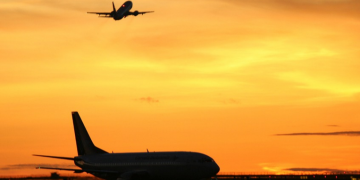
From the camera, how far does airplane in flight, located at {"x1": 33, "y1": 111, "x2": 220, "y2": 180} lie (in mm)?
109250

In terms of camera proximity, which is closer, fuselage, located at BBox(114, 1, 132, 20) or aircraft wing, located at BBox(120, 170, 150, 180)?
aircraft wing, located at BBox(120, 170, 150, 180)

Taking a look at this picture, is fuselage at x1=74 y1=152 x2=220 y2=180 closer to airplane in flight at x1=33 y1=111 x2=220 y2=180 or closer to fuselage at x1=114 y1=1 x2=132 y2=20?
airplane in flight at x1=33 y1=111 x2=220 y2=180

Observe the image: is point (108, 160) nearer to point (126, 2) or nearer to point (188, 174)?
point (188, 174)

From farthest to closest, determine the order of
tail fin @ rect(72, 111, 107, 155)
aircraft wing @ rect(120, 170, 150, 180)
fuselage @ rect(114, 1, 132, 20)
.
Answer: fuselage @ rect(114, 1, 132, 20) < tail fin @ rect(72, 111, 107, 155) < aircraft wing @ rect(120, 170, 150, 180)

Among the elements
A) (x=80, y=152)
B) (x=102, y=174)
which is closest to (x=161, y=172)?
(x=102, y=174)

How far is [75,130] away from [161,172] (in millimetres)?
29538

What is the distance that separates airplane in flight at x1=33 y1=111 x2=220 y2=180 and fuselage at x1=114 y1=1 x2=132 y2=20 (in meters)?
22.6

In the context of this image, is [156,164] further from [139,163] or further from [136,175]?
[139,163]

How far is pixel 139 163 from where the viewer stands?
119375mm

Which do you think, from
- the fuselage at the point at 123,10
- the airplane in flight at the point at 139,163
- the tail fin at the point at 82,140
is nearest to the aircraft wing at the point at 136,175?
the airplane in flight at the point at 139,163

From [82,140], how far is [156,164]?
2493 centimetres

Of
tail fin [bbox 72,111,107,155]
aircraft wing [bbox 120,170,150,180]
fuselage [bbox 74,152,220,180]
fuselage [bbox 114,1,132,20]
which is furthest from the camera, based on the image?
fuselage [bbox 114,1,132,20]

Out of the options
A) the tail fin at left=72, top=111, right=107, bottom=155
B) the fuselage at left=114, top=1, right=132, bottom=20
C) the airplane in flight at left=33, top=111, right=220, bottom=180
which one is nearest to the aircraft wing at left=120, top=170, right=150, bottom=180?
the airplane in flight at left=33, top=111, right=220, bottom=180

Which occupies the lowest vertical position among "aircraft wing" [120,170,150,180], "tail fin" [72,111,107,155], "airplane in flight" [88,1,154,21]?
"aircraft wing" [120,170,150,180]
